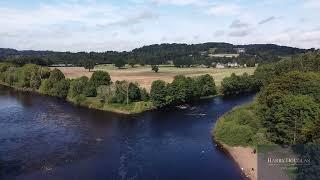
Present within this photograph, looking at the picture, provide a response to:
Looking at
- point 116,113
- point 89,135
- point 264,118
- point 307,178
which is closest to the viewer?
point 307,178

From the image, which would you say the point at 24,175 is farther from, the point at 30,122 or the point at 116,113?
the point at 116,113

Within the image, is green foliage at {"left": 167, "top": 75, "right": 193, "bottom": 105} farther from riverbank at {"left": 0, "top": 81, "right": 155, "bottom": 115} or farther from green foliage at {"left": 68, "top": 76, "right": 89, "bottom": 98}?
green foliage at {"left": 68, "top": 76, "right": 89, "bottom": 98}

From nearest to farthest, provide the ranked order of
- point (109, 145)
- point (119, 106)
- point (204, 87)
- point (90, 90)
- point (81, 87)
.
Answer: point (109, 145) → point (119, 106) → point (90, 90) → point (81, 87) → point (204, 87)

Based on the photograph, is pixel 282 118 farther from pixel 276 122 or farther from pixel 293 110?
pixel 276 122

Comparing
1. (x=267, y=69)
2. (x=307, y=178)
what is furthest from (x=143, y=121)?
(x=267, y=69)

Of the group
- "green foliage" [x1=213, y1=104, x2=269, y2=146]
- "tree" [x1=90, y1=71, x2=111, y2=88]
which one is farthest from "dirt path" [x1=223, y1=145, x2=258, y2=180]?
"tree" [x1=90, y1=71, x2=111, y2=88]

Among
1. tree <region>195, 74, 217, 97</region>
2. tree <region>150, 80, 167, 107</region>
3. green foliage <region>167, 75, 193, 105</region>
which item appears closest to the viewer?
tree <region>150, 80, 167, 107</region>

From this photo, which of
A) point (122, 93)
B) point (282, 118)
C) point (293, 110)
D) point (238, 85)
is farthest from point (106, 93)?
point (293, 110)
